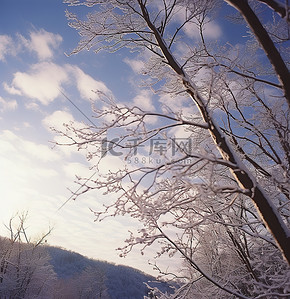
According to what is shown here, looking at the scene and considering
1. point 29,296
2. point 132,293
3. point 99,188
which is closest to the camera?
point 99,188

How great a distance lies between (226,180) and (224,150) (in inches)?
127

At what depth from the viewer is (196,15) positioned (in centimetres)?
447

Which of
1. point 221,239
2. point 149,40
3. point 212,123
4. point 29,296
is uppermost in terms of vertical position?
point 149,40

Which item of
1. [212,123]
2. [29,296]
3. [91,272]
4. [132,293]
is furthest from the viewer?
[132,293]

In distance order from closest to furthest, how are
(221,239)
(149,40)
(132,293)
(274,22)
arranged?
1. (274,22)
2. (149,40)
3. (221,239)
4. (132,293)

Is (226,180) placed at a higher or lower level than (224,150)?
higher

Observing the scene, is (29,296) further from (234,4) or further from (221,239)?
(234,4)

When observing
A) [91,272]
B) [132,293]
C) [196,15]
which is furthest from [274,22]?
[132,293]

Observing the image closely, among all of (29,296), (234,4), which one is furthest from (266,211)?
(29,296)

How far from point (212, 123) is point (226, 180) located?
321 cm

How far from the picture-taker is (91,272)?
41.3 metres

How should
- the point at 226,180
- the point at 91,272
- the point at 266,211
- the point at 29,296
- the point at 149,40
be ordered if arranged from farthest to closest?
the point at 91,272 → the point at 29,296 → the point at 226,180 → the point at 149,40 → the point at 266,211

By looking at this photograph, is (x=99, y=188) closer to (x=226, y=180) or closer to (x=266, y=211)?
(x=266, y=211)

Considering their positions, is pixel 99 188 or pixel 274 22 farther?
pixel 274 22
